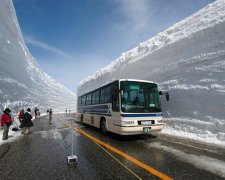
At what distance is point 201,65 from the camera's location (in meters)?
13.0

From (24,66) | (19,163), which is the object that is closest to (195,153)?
(19,163)

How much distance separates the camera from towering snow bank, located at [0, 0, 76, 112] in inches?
1641

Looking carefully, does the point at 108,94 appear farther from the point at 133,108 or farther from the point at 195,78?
the point at 195,78

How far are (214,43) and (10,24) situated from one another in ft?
167

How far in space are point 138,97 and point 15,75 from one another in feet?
151

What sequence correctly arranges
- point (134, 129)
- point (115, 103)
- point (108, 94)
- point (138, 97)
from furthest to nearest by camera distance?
point (108, 94) < point (115, 103) < point (138, 97) < point (134, 129)

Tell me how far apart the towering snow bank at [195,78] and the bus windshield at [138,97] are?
9.70 feet

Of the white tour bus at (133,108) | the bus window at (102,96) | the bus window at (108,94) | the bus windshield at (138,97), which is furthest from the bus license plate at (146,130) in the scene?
the bus window at (102,96)

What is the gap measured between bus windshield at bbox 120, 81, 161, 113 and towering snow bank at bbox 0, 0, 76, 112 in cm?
3390

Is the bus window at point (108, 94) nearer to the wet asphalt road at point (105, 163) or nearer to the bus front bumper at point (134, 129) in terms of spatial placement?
the bus front bumper at point (134, 129)

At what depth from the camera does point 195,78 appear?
12.8 m

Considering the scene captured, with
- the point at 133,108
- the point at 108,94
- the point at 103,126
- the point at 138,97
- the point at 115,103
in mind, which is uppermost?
the point at 108,94

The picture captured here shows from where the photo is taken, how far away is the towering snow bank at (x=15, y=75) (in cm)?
4169

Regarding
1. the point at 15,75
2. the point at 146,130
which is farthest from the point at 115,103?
the point at 15,75
